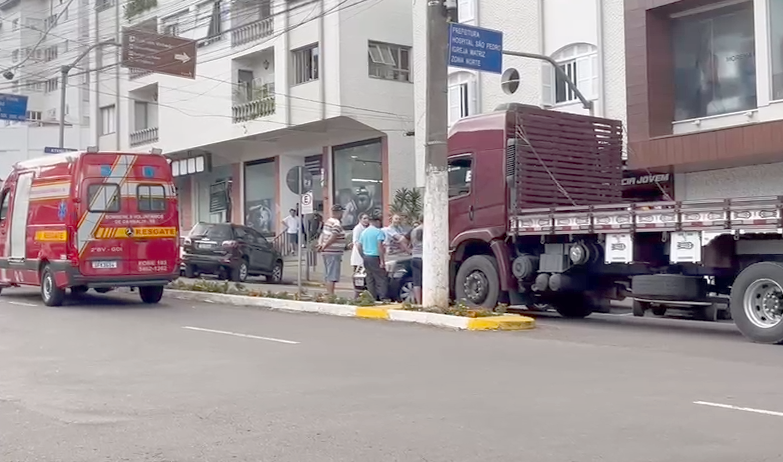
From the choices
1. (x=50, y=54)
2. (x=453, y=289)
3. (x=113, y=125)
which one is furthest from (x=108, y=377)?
(x=50, y=54)

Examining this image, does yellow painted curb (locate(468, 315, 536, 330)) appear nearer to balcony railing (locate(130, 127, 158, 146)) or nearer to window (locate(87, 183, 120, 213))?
window (locate(87, 183, 120, 213))

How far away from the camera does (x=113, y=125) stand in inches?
1545

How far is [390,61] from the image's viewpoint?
28.6 metres

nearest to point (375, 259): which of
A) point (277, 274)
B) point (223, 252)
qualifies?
point (223, 252)

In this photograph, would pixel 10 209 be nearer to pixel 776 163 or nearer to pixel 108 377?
pixel 108 377

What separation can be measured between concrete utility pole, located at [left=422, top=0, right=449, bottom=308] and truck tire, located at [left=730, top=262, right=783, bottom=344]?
4182mm

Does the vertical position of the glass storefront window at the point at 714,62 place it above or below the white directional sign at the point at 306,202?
above

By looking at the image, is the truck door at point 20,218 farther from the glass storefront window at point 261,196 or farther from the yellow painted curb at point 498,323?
the glass storefront window at point 261,196

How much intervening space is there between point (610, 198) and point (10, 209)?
10.9m

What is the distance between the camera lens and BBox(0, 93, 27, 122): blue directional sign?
30.9 m

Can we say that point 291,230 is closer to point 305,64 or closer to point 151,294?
point 305,64

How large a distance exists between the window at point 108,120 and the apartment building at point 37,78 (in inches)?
223

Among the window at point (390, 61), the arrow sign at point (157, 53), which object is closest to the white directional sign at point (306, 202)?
the arrow sign at point (157, 53)

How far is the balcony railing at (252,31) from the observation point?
29547mm
